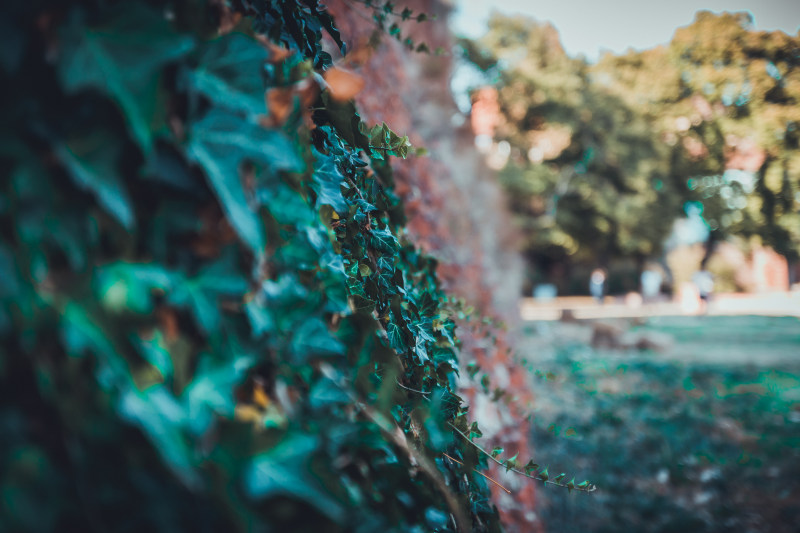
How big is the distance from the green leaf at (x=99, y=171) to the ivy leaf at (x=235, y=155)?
0.09 m

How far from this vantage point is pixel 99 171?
478mm

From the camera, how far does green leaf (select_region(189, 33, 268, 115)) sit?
55cm

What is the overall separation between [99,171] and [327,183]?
0.41m

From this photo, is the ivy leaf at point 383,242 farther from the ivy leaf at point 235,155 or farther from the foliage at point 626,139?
the foliage at point 626,139

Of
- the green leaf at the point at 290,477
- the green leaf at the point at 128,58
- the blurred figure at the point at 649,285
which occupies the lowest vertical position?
the green leaf at the point at 290,477

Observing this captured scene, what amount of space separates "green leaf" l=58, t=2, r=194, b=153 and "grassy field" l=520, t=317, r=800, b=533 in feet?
6.77

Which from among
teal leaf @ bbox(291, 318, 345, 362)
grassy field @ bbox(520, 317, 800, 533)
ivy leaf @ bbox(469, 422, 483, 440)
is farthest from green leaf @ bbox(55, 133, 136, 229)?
grassy field @ bbox(520, 317, 800, 533)

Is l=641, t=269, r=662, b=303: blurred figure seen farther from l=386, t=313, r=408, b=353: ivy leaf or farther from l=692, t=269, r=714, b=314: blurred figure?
l=386, t=313, r=408, b=353: ivy leaf

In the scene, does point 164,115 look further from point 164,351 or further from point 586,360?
point 586,360

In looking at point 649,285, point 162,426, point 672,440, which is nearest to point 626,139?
point 649,285

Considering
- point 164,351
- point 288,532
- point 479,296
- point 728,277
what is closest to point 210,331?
point 164,351

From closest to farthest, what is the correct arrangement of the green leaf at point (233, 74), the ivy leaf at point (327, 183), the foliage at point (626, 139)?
1. the green leaf at point (233, 74)
2. the ivy leaf at point (327, 183)
3. the foliage at point (626, 139)

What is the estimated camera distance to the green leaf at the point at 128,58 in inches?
18.1

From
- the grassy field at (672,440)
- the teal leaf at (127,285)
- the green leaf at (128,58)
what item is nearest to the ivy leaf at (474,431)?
the teal leaf at (127,285)
